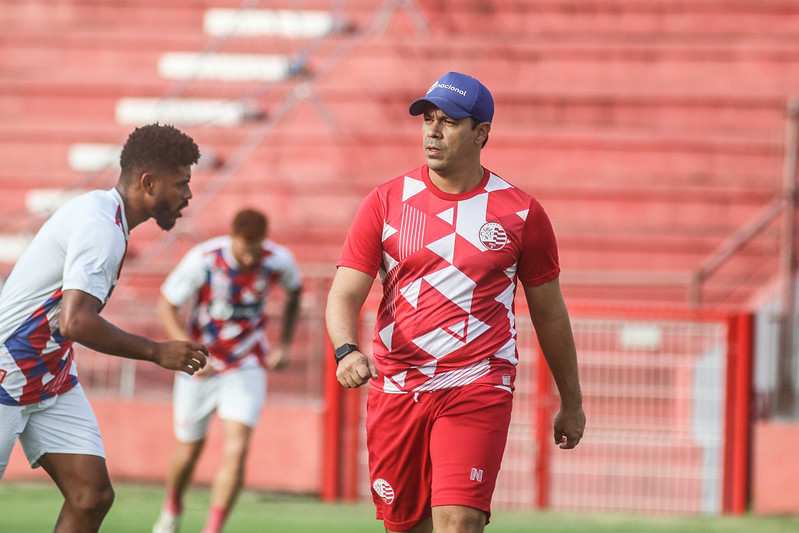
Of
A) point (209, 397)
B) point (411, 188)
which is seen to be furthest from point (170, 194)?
point (209, 397)

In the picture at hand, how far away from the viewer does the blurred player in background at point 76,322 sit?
4555mm

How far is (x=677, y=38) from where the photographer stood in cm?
1500

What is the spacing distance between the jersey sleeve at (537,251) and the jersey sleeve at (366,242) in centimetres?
60

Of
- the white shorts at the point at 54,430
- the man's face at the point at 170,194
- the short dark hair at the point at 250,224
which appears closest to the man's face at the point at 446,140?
the man's face at the point at 170,194

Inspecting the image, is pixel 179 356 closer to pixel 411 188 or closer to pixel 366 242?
pixel 366 242

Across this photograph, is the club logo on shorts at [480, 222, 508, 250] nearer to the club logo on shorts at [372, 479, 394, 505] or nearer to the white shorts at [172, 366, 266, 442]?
the club logo on shorts at [372, 479, 394, 505]

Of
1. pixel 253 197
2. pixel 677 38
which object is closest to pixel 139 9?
pixel 253 197

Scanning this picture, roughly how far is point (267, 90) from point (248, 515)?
7.55 metres

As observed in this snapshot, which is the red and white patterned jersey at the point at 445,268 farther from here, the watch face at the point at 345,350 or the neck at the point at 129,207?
the neck at the point at 129,207

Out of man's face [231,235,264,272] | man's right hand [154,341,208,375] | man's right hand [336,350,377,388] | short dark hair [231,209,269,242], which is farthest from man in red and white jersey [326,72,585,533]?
man's face [231,235,264,272]

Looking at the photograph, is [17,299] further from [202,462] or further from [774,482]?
[774,482]

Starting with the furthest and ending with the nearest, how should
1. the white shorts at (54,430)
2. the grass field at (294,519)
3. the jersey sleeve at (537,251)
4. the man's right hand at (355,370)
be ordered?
1. the grass field at (294,519)
2. the white shorts at (54,430)
3. the jersey sleeve at (537,251)
4. the man's right hand at (355,370)

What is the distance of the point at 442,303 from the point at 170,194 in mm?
1291

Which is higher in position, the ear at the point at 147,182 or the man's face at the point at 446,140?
the man's face at the point at 446,140
